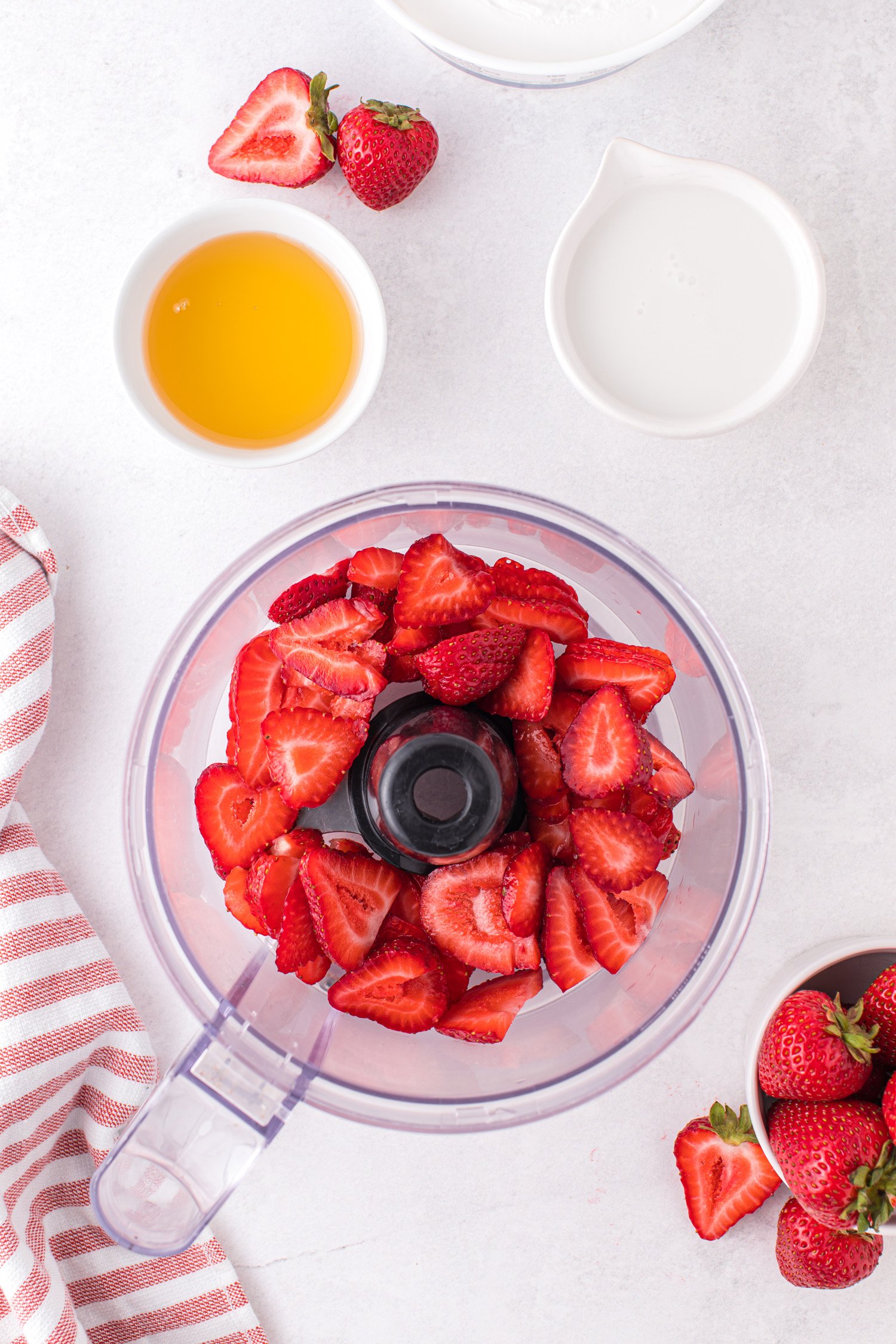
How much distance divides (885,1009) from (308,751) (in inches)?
23.0

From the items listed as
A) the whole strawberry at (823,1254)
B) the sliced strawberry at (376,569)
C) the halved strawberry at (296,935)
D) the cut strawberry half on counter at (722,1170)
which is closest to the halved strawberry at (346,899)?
the halved strawberry at (296,935)

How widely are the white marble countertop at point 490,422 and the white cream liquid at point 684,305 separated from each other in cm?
6

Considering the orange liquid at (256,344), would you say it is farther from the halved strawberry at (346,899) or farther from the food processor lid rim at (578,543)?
the halved strawberry at (346,899)

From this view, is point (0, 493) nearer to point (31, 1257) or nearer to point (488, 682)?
point (488, 682)

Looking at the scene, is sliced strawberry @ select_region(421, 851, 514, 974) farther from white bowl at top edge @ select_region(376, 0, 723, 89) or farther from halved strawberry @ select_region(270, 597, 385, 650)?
white bowl at top edge @ select_region(376, 0, 723, 89)

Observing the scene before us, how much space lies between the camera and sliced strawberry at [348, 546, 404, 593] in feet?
2.97

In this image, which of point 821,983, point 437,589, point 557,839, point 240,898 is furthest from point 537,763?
point 821,983

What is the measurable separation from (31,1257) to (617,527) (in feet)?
3.19

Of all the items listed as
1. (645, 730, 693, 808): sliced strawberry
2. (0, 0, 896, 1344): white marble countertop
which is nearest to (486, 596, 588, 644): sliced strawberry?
(645, 730, 693, 808): sliced strawberry

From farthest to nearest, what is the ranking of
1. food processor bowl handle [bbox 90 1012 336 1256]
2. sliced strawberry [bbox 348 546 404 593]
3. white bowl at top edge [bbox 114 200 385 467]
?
white bowl at top edge [bbox 114 200 385 467]
sliced strawberry [bbox 348 546 404 593]
food processor bowl handle [bbox 90 1012 336 1256]

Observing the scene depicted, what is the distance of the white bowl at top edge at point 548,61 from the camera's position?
3.18 ft

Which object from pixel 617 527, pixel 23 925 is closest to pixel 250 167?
pixel 617 527

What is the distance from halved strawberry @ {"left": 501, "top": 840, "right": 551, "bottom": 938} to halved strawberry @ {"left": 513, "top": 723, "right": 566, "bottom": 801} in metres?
0.06

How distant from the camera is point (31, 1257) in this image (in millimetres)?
1113
